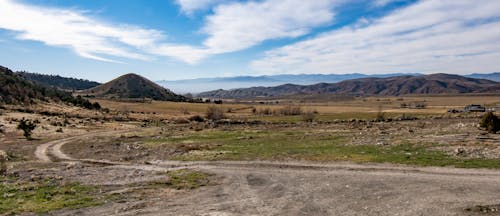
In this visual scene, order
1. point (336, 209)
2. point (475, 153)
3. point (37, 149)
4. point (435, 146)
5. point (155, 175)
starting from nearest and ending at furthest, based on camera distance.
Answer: point (336, 209) → point (155, 175) → point (475, 153) → point (435, 146) → point (37, 149)

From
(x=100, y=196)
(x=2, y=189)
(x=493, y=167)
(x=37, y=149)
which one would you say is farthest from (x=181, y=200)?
(x=37, y=149)

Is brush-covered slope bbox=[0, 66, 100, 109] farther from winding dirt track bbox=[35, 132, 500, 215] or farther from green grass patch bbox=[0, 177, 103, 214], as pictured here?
winding dirt track bbox=[35, 132, 500, 215]

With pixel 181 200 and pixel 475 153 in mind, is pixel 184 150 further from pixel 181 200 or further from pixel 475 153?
pixel 475 153

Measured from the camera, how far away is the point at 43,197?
20.2 m

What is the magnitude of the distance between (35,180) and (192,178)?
386 inches

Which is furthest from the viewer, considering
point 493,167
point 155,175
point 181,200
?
point 155,175

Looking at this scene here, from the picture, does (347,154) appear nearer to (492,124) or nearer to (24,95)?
(492,124)

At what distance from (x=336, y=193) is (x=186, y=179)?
9.52 meters

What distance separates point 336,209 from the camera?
680 inches

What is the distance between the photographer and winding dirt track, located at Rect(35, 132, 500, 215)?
17281mm

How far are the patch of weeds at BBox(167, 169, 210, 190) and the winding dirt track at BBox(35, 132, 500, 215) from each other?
1.13 meters

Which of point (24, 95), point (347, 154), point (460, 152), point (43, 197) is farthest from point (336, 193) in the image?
point (24, 95)

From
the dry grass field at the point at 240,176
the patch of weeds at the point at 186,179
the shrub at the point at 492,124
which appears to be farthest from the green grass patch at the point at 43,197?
the shrub at the point at 492,124

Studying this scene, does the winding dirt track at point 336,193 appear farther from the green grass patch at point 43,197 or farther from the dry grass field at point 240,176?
the green grass patch at point 43,197
